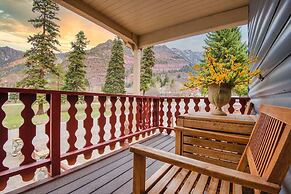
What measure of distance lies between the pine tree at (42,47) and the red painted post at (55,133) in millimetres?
11924

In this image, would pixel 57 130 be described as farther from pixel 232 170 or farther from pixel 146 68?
pixel 146 68

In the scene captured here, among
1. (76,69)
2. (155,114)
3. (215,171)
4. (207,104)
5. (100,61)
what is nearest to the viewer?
(215,171)

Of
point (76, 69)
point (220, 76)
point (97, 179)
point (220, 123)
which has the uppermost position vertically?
point (76, 69)

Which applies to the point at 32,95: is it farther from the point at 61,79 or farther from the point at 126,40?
the point at 61,79

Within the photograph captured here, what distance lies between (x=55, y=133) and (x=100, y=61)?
15.3 metres

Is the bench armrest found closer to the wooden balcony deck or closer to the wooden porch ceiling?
the wooden balcony deck

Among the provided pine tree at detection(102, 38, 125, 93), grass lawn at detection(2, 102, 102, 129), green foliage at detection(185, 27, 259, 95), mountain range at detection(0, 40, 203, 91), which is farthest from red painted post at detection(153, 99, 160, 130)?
pine tree at detection(102, 38, 125, 93)

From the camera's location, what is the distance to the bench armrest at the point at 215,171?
0.59 m

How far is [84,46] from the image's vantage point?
45.1 ft

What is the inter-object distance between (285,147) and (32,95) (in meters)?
1.79

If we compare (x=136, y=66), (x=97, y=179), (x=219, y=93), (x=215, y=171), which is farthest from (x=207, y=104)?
(x=215, y=171)

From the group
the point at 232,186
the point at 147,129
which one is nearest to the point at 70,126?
the point at 232,186

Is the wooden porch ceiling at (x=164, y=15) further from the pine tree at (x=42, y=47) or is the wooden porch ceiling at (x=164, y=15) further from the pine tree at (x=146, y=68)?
the pine tree at (x=42, y=47)

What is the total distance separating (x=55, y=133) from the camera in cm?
167
